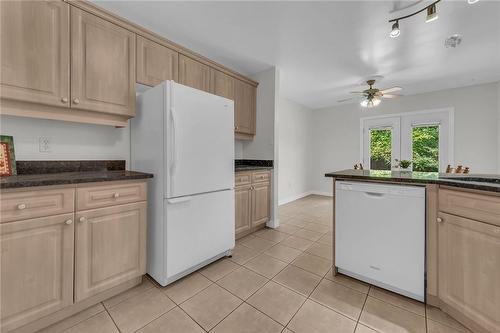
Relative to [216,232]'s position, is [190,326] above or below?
below

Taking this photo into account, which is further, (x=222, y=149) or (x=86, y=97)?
(x=222, y=149)

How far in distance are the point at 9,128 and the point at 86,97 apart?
0.60m

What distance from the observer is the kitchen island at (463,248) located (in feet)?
3.67

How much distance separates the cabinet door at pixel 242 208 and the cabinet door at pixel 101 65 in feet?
4.84

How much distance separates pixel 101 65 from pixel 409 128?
17.8ft

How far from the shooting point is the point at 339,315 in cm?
140

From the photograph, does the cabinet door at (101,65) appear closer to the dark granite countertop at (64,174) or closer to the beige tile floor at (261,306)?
the dark granite countertop at (64,174)

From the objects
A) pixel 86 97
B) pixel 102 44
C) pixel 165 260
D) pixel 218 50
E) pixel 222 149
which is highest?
pixel 218 50

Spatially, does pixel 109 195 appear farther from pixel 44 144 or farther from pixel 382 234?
pixel 382 234

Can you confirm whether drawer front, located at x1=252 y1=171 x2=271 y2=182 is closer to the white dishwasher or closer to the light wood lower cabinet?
the light wood lower cabinet

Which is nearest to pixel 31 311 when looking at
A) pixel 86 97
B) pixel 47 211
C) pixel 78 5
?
pixel 47 211

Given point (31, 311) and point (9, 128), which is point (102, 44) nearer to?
point (9, 128)

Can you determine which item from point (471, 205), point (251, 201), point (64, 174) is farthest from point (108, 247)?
point (471, 205)

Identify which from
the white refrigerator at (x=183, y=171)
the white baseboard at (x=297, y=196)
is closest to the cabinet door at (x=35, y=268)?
the white refrigerator at (x=183, y=171)
